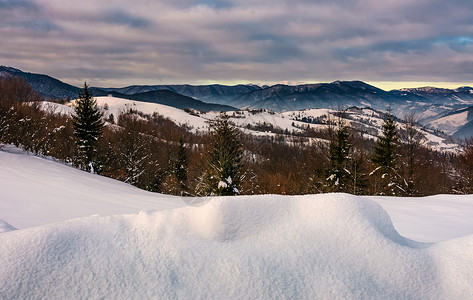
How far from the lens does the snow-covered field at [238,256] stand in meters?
1.91

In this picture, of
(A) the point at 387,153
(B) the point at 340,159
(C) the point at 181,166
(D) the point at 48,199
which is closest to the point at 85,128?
(C) the point at 181,166

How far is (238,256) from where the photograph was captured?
2.17 metres

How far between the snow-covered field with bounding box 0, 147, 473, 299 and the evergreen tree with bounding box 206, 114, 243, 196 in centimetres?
1630

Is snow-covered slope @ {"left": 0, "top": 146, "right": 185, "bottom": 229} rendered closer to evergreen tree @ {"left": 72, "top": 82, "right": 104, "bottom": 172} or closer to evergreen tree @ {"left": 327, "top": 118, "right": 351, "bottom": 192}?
evergreen tree @ {"left": 72, "top": 82, "right": 104, "bottom": 172}

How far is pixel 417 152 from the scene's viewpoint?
2733 cm

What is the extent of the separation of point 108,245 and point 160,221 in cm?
45

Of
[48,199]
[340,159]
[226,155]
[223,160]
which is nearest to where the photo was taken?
[48,199]

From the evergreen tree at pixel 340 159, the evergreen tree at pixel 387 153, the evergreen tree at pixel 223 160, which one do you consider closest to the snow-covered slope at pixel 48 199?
the evergreen tree at pixel 223 160

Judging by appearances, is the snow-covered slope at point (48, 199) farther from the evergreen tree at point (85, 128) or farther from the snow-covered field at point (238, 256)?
the evergreen tree at point (85, 128)

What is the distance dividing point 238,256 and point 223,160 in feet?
56.0

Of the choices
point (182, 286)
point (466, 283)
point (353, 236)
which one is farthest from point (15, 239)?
point (466, 283)

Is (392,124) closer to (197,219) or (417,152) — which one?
(417,152)

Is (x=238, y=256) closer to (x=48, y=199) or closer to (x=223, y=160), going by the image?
(x=48, y=199)

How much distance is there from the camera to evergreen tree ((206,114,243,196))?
19219 millimetres
